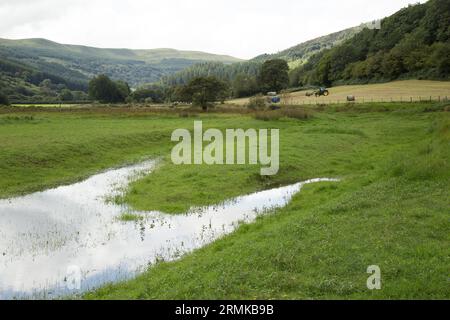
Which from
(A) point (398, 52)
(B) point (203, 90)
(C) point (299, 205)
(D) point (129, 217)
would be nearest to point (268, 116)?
(B) point (203, 90)

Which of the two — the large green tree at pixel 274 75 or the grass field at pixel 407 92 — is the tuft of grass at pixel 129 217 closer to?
the grass field at pixel 407 92

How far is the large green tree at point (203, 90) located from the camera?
80.9 meters

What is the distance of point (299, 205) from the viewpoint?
848 inches

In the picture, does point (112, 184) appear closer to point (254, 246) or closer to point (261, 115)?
point (254, 246)

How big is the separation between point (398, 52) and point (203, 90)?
69560 mm

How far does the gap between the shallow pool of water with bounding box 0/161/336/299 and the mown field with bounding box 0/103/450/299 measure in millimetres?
1182

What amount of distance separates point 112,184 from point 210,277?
17.9 metres

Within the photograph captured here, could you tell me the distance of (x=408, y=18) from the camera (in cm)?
14812

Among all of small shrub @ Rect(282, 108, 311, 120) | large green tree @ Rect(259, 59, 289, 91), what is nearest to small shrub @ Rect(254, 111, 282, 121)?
small shrub @ Rect(282, 108, 311, 120)

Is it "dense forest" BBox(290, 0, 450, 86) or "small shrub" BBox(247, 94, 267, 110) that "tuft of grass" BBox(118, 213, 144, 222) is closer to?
"small shrub" BBox(247, 94, 267, 110)

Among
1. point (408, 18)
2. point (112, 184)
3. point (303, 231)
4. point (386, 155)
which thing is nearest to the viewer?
point (303, 231)

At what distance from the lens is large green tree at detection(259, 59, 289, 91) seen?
124500 millimetres

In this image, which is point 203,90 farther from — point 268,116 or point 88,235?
point 88,235

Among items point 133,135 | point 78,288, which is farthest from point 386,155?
point 78,288
